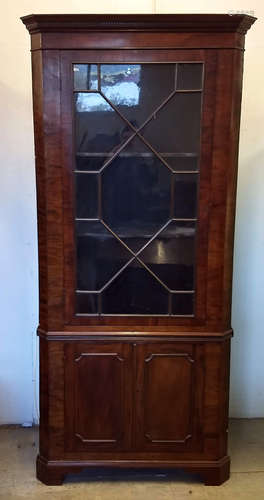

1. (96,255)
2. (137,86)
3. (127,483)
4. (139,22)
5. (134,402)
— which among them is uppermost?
(139,22)

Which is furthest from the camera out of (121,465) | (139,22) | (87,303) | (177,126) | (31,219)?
(31,219)

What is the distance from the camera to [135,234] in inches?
77.9

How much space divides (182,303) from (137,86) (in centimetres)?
89

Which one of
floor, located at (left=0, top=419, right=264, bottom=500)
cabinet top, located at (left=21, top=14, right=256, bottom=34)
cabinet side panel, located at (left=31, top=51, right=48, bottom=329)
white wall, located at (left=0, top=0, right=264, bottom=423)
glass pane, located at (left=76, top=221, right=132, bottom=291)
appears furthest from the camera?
white wall, located at (left=0, top=0, right=264, bottom=423)

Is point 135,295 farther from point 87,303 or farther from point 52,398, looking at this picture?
point 52,398

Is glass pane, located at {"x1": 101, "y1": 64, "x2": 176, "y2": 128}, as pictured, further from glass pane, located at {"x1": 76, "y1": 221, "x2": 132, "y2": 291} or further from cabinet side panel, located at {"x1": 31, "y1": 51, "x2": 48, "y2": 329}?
glass pane, located at {"x1": 76, "y1": 221, "x2": 132, "y2": 291}

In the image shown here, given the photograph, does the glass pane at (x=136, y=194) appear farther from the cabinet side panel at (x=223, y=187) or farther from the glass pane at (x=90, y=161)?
the cabinet side panel at (x=223, y=187)

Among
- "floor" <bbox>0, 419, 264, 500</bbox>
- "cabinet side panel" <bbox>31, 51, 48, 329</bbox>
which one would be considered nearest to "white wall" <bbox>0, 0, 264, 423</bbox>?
"floor" <bbox>0, 419, 264, 500</bbox>

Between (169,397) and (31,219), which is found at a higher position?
(31,219)

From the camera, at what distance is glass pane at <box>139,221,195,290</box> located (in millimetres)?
1979

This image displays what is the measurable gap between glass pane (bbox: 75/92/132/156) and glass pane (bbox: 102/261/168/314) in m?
0.51

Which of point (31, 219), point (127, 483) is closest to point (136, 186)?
point (31, 219)

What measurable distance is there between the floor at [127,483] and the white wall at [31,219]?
1.18 ft

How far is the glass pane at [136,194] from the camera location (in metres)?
1.93
